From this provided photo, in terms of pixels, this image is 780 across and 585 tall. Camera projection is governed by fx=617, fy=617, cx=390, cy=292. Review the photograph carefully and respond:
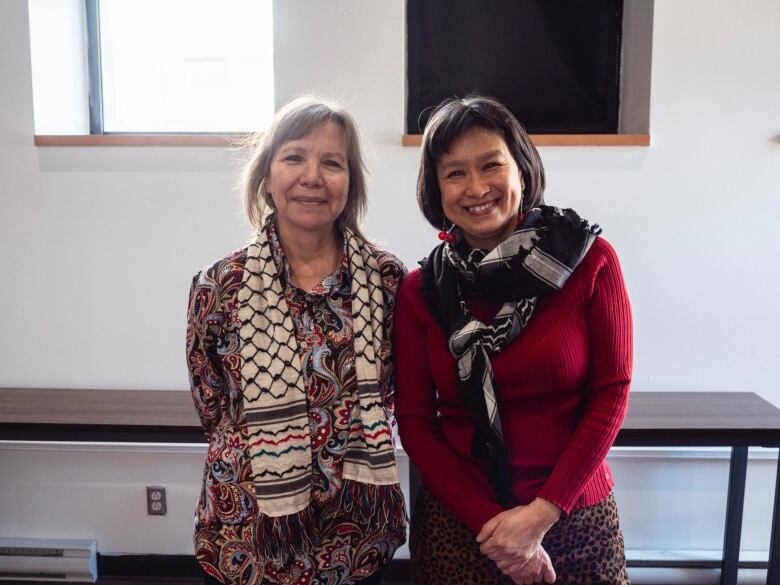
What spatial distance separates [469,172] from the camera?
112 cm

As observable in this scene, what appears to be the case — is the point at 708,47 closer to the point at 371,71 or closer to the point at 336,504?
the point at 371,71

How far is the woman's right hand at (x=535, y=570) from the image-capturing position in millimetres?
1076

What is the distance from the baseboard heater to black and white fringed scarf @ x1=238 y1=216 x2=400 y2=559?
144 cm

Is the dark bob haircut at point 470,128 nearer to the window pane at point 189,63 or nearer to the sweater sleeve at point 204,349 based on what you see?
the sweater sleeve at point 204,349

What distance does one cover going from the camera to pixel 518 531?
1.06 metres

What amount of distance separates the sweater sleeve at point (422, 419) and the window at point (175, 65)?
4.54 ft

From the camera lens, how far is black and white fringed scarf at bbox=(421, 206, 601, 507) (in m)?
1.07

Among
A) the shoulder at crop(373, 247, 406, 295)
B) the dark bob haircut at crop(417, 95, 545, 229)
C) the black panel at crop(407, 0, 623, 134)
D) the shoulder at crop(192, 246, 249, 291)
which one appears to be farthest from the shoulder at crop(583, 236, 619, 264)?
the black panel at crop(407, 0, 623, 134)

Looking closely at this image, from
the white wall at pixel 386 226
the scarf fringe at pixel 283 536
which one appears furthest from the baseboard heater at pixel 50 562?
the scarf fringe at pixel 283 536

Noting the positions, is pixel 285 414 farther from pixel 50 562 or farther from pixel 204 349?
pixel 50 562

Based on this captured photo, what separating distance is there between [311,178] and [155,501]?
1.59 metres

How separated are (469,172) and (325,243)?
0.33 metres

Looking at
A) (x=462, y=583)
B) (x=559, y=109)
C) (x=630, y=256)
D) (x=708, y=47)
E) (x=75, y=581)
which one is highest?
(x=708, y=47)

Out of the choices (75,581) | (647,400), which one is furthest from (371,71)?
(75,581)
